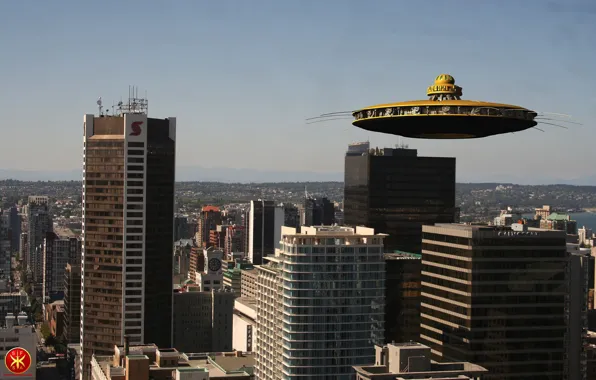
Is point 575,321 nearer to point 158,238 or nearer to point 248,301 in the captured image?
point 158,238

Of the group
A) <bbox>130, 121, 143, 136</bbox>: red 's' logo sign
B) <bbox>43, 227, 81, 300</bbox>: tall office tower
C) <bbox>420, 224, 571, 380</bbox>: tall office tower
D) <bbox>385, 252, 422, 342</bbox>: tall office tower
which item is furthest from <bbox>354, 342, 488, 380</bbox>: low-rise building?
<bbox>43, 227, 81, 300</bbox>: tall office tower

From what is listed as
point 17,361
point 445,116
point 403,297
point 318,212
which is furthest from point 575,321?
point 318,212

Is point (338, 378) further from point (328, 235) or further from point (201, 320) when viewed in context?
point (201, 320)

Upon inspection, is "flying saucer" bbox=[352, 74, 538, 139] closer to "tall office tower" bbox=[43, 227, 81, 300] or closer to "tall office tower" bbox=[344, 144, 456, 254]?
"tall office tower" bbox=[344, 144, 456, 254]

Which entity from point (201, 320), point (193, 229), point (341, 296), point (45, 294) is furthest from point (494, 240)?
point (193, 229)

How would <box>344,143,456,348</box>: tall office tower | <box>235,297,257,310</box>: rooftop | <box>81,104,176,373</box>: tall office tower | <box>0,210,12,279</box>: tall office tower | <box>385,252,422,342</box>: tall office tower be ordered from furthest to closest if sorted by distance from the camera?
<box>0,210,12,279</box>: tall office tower < <box>235,297,257,310</box>: rooftop < <box>344,143,456,348</box>: tall office tower < <box>81,104,176,373</box>: tall office tower < <box>385,252,422,342</box>: tall office tower

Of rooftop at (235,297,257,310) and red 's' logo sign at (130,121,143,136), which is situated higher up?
red 's' logo sign at (130,121,143,136)
